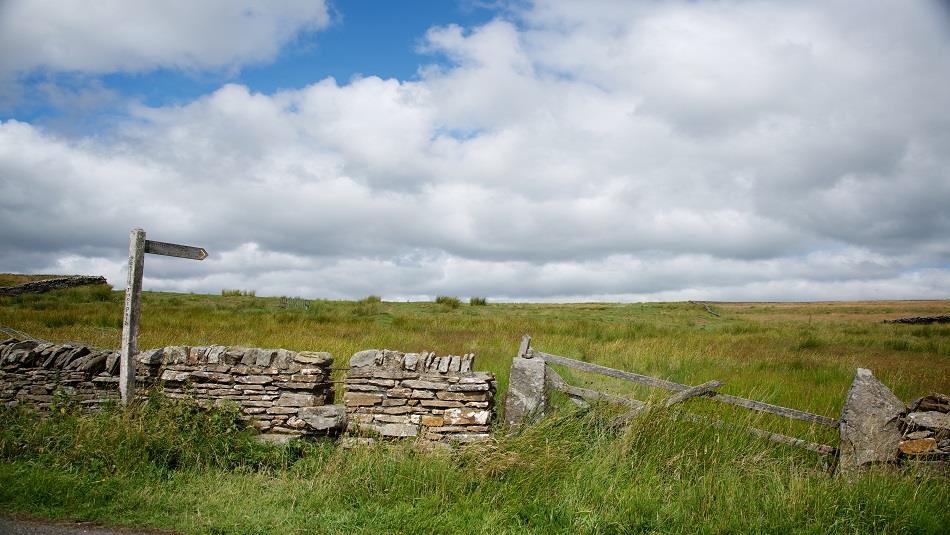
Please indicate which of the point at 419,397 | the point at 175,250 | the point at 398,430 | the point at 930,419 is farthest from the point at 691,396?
the point at 175,250

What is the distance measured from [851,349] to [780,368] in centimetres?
755

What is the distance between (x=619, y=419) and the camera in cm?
755

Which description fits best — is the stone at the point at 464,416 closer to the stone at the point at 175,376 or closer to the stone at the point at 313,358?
the stone at the point at 313,358

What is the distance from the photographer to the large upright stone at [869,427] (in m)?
6.81

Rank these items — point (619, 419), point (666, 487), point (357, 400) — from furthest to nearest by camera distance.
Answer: point (357, 400) → point (619, 419) → point (666, 487)

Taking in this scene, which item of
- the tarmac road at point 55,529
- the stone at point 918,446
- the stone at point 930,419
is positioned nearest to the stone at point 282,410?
the tarmac road at point 55,529

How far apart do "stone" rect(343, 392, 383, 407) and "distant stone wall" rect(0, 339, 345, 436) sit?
18 cm

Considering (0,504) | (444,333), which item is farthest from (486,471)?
(444,333)

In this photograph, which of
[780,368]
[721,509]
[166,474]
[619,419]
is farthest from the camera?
[780,368]

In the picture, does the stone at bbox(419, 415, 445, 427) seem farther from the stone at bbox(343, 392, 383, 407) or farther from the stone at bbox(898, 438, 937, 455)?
the stone at bbox(898, 438, 937, 455)

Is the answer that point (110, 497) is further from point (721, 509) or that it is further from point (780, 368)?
point (780, 368)

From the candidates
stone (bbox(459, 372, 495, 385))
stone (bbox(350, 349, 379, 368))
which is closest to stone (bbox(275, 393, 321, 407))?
stone (bbox(350, 349, 379, 368))

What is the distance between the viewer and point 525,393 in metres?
7.68

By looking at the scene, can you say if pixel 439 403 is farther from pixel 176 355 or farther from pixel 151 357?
pixel 151 357
